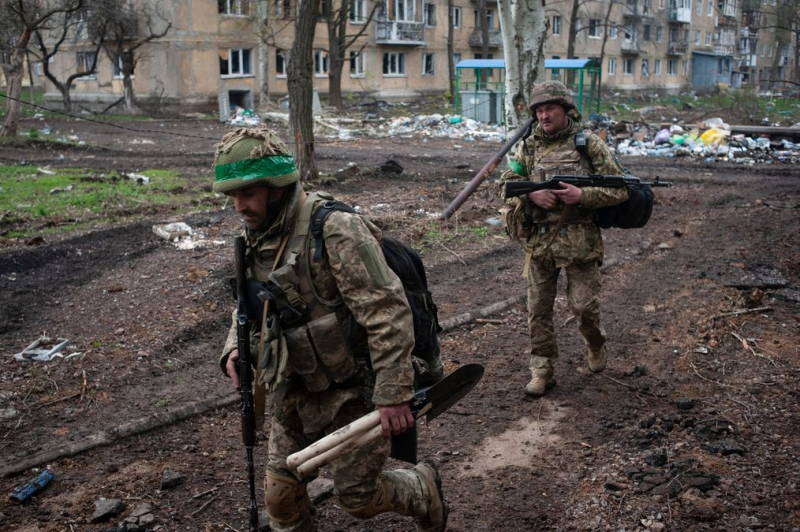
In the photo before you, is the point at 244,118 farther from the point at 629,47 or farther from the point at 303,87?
the point at 629,47

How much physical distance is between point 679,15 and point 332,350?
67914mm

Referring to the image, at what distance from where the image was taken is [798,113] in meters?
37.7

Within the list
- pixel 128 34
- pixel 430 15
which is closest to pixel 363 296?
pixel 128 34

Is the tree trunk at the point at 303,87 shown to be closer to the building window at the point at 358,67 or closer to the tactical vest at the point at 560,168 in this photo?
the tactical vest at the point at 560,168

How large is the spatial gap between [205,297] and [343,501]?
430 centimetres

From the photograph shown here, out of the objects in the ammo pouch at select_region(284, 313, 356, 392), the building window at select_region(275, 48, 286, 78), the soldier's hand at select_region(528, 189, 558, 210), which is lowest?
the ammo pouch at select_region(284, 313, 356, 392)

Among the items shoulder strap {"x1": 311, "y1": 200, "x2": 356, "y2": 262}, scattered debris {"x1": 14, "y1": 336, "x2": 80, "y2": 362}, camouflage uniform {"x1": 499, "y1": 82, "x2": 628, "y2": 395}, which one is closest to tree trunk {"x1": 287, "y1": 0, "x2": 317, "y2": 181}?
scattered debris {"x1": 14, "y1": 336, "x2": 80, "y2": 362}

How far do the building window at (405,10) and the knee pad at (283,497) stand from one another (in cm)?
4334

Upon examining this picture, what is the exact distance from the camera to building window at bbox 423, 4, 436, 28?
46.1 meters

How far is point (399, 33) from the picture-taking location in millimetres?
43594

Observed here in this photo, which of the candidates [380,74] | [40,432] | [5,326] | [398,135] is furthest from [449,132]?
[40,432]

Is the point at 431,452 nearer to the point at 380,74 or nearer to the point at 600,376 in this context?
the point at 600,376

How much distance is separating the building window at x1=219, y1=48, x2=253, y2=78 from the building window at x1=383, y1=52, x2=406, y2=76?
915 centimetres

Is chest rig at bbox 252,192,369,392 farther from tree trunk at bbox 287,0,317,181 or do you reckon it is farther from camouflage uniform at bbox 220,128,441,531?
tree trunk at bbox 287,0,317,181
